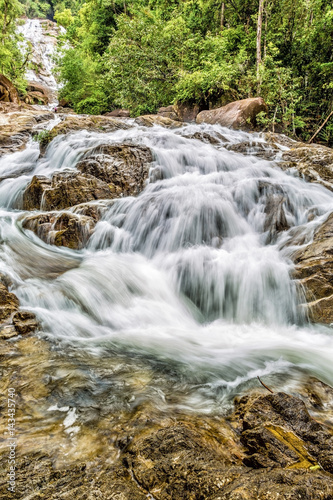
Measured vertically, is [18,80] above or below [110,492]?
above

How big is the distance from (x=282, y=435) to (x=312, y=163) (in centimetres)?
846

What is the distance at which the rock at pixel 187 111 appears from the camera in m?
15.2

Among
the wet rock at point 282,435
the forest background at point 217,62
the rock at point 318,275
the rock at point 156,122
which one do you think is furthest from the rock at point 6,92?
the wet rock at point 282,435

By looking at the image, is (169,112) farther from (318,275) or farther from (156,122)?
(318,275)

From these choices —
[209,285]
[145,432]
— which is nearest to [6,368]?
[145,432]

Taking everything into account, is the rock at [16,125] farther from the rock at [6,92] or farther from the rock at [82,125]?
the rock at [82,125]

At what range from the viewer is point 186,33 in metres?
17.1

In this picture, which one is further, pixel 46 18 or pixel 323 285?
pixel 46 18

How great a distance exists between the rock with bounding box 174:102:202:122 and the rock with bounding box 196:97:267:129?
207 centimetres

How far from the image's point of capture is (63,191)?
7.36m

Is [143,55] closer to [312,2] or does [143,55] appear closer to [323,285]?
[312,2]

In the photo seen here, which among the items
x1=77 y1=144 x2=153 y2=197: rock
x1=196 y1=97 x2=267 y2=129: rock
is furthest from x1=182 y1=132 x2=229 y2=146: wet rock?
x1=77 y1=144 x2=153 y2=197: rock

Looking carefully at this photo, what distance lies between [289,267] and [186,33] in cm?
1744

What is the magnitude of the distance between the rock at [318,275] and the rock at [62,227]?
4276 millimetres
